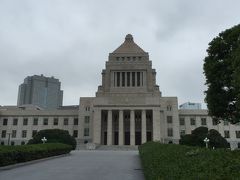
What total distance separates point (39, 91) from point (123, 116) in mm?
111468

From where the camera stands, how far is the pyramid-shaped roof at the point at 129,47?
7856 cm

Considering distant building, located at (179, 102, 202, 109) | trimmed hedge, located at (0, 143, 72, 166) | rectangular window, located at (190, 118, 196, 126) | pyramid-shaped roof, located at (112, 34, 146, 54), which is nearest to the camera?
trimmed hedge, located at (0, 143, 72, 166)

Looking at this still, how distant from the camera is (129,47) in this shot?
80.7 metres

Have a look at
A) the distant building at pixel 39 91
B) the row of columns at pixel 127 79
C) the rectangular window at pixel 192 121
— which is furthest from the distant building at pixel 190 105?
the distant building at pixel 39 91

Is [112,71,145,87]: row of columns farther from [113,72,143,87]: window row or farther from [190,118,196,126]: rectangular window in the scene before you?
[190,118,196,126]: rectangular window

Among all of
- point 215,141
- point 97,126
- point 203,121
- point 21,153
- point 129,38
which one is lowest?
point 21,153

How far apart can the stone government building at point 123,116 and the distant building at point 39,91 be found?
8883 centimetres

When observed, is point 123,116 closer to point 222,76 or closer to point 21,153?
point 222,76

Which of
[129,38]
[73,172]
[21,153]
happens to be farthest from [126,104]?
[73,172]

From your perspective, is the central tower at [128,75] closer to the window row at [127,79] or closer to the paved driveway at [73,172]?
the window row at [127,79]

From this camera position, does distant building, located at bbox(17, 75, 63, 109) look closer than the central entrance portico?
No

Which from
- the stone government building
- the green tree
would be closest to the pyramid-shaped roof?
the stone government building

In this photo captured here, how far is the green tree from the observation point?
26.9 m

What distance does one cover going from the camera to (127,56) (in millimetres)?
76375
